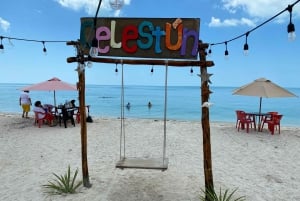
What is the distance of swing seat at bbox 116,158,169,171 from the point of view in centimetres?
503

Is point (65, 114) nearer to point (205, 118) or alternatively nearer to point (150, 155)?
point (150, 155)

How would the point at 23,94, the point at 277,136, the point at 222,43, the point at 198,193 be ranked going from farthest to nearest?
the point at 23,94, the point at 277,136, the point at 222,43, the point at 198,193

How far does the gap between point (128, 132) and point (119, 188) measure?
561cm

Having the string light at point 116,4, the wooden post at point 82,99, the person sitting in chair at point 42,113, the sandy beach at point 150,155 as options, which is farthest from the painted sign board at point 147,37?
the person sitting in chair at point 42,113

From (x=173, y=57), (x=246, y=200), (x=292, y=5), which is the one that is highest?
(x=292, y=5)

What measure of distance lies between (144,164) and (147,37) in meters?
2.18

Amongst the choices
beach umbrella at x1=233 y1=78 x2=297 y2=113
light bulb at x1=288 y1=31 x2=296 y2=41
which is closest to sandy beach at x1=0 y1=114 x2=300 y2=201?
beach umbrella at x1=233 y1=78 x2=297 y2=113

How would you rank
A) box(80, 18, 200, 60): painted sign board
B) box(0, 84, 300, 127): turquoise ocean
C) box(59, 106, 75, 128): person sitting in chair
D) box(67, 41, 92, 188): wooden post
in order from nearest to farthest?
box(80, 18, 200, 60): painted sign board
box(67, 41, 92, 188): wooden post
box(59, 106, 75, 128): person sitting in chair
box(0, 84, 300, 127): turquoise ocean

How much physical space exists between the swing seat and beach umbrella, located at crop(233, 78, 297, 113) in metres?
6.08

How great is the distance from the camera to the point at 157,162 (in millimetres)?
5340

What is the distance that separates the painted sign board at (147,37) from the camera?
15.4 feet

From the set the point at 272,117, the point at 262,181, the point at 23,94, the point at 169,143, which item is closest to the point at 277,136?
Answer: the point at 272,117

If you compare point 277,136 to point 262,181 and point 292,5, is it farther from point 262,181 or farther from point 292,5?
point 292,5

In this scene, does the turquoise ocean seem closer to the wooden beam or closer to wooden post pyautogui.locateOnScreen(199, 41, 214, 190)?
the wooden beam
